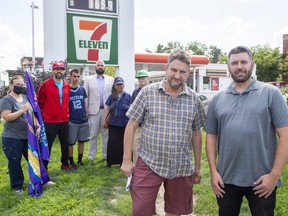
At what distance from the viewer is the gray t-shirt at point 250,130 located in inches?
93.4

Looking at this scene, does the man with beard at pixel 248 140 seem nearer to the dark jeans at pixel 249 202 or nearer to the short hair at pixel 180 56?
the dark jeans at pixel 249 202

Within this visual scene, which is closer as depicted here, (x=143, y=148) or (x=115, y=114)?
(x=143, y=148)

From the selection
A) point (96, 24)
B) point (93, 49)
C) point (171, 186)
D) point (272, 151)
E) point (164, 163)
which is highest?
point (96, 24)

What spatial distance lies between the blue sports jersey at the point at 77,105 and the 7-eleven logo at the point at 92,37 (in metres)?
3.29

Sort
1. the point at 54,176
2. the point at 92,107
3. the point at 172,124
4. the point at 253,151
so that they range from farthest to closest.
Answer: the point at 92,107 < the point at 54,176 < the point at 172,124 < the point at 253,151

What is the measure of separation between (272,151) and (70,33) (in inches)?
295

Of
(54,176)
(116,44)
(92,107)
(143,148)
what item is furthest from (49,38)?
(143,148)

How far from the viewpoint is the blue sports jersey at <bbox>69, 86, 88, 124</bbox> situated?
580 centimetres

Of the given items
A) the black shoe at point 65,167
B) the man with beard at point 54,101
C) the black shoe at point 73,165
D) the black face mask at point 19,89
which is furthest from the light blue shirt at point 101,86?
the black face mask at point 19,89

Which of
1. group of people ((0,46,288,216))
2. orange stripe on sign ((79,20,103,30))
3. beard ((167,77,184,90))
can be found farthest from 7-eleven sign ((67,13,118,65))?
beard ((167,77,184,90))

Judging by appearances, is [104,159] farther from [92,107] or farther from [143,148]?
[143,148]

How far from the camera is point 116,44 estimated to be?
30.5 feet

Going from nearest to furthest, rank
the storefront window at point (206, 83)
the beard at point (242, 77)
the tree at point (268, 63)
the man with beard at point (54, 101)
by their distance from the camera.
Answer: the beard at point (242, 77) → the man with beard at point (54, 101) → the storefront window at point (206, 83) → the tree at point (268, 63)

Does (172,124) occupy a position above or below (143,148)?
above
